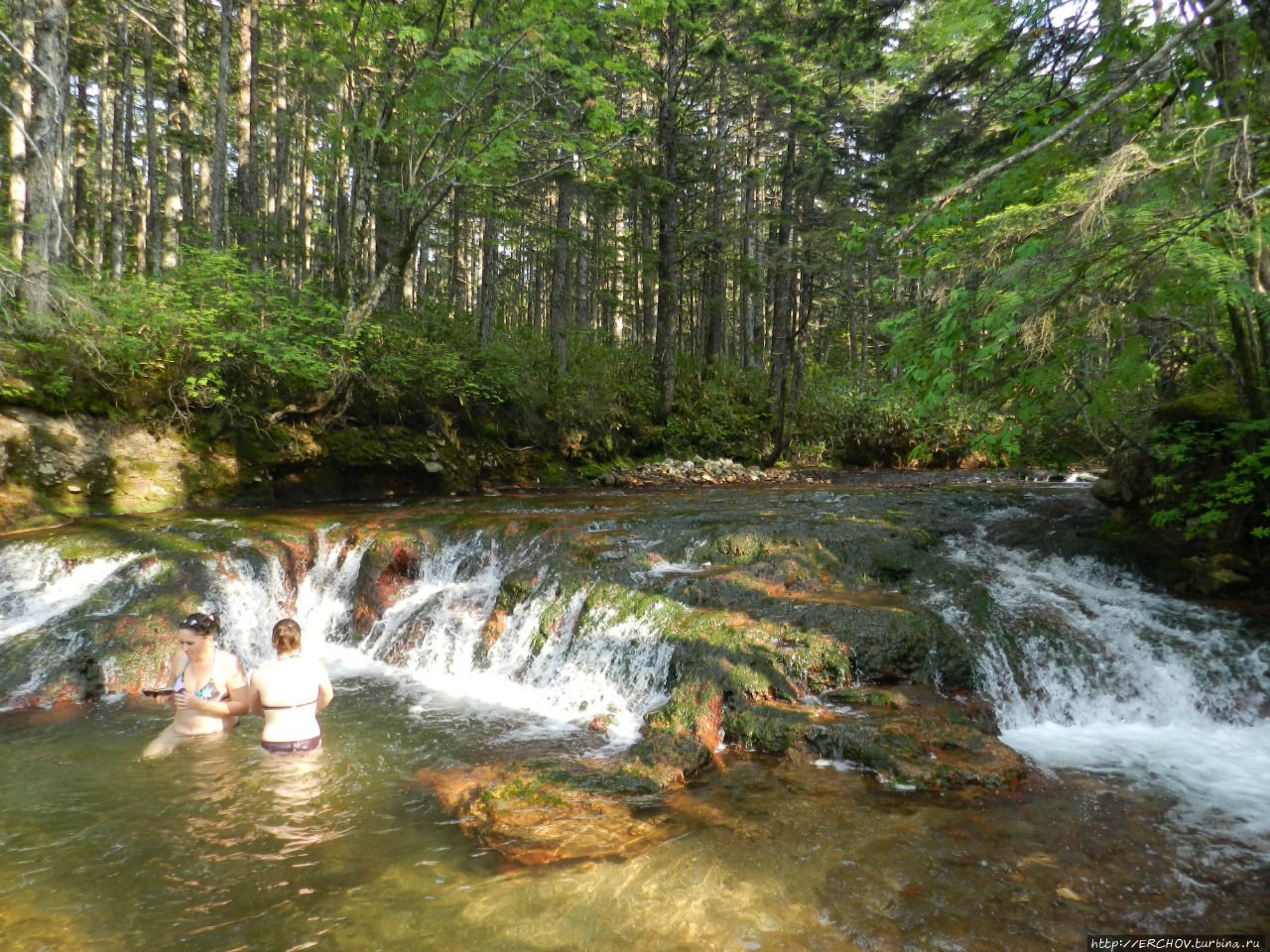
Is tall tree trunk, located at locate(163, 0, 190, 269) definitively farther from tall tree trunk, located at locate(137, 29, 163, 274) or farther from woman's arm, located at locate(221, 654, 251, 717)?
woman's arm, located at locate(221, 654, 251, 717)

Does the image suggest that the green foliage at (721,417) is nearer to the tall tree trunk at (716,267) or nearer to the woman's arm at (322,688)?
the tall tree trunk at (716,267)

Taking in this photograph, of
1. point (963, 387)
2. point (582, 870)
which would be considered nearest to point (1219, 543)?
point (963, 387)

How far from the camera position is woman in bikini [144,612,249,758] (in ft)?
15.7

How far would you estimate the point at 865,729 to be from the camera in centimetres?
538

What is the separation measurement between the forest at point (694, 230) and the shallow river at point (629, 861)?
3.18m

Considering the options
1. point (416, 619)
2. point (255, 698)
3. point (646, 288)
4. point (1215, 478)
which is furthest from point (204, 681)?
point (646, 288)

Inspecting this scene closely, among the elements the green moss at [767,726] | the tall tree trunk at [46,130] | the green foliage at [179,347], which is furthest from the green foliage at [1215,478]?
the tall tree trunk at [46,130]

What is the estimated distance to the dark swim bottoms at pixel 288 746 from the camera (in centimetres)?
510

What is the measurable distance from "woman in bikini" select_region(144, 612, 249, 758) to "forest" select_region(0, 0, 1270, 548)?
16.8 feet

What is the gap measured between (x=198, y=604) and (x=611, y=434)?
1081 centimetres

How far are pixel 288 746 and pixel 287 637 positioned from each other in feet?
3.43

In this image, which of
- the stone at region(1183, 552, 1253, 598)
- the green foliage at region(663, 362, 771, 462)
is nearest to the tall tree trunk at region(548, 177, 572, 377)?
the green foliage at region(663, 362, 771, 462)

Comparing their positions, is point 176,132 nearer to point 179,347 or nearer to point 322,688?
point 179,347

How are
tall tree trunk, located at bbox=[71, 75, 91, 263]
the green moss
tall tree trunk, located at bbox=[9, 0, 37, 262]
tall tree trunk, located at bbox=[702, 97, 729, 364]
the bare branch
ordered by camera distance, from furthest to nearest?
1. tall tree trunk, located at bbox=[71, 75, 91, 263]
2. tall tree trunk, located at bbox=[702, 97, 729, 364]
3. tall tree trunk, located at bbox=[9, 0, 37, 262]
4. the green moss
5. the bare branch
